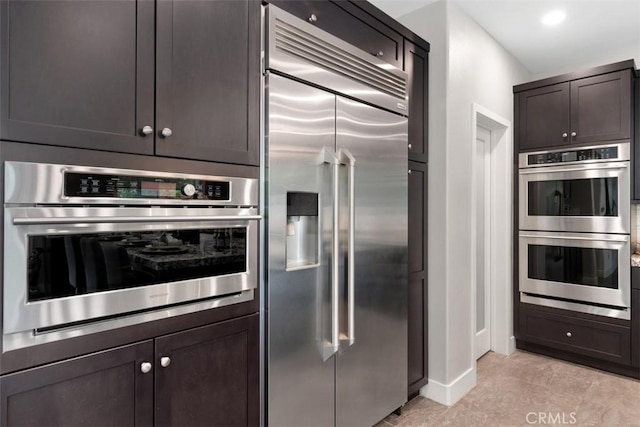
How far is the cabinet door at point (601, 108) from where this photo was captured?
3.07m

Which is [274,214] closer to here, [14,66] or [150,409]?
[150,409]

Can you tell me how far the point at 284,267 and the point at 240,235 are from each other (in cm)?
29

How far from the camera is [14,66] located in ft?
3.26

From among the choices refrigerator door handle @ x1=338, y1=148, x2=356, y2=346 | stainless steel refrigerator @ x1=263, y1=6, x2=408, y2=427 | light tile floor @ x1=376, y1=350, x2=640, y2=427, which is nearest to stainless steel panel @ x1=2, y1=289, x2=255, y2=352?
stainless steel refrigerator @ x1=263, y1=6, x2=408, y2=427

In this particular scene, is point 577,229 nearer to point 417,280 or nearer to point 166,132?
point 417,280

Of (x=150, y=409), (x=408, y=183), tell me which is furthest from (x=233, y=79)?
(x=408, y=183)

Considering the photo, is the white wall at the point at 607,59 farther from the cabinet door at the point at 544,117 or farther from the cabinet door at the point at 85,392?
the cabinet door at the point at 85,392

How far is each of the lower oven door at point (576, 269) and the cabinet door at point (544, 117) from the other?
87 cm

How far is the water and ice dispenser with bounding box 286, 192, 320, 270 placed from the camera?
1.76 metres

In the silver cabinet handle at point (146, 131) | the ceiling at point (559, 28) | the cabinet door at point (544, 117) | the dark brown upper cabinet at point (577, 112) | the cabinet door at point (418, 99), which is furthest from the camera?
the cabinet door at point (544, 117)

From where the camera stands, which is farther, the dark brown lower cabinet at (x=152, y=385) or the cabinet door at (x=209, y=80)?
the cabinet door at (x=209, y=80)

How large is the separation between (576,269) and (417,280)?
173 cm

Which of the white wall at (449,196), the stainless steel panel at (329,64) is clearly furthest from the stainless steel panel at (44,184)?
the white wall at (449,196)

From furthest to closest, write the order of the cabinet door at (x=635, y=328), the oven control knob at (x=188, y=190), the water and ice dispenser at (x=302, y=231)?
the cabinet door at (x=635, y=328) < the water and ice dispenser at (x=302, y=231) < the oven control knob at (x=188, y=190)
